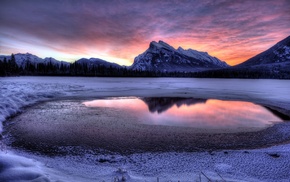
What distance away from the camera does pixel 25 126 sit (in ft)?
32.9

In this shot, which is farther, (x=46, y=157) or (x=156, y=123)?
(x=156, y=123)

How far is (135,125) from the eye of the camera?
10789mm

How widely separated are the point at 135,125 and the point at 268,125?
8509mm

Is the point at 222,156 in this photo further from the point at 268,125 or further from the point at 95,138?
the point at 268,125

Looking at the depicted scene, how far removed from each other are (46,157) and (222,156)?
634 centimetres

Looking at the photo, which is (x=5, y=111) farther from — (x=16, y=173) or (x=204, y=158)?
(x=204, y=158)

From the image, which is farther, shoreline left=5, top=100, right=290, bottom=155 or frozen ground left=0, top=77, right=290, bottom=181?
shoreline left=5, top=100, right=290, bottom=155

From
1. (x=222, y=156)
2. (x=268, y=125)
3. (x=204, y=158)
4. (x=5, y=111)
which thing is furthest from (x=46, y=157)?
(x=268, y=125)

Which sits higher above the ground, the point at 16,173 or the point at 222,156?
the point at 16,173

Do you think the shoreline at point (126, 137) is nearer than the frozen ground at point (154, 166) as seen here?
No

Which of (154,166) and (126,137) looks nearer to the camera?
(154,166)

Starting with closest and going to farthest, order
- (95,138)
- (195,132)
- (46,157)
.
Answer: (46,157)
(95,138)
(195,132)

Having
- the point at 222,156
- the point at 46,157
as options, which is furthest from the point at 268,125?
the point at 46,157

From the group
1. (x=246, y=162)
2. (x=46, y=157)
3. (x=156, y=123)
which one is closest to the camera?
(x=246, y=162)
